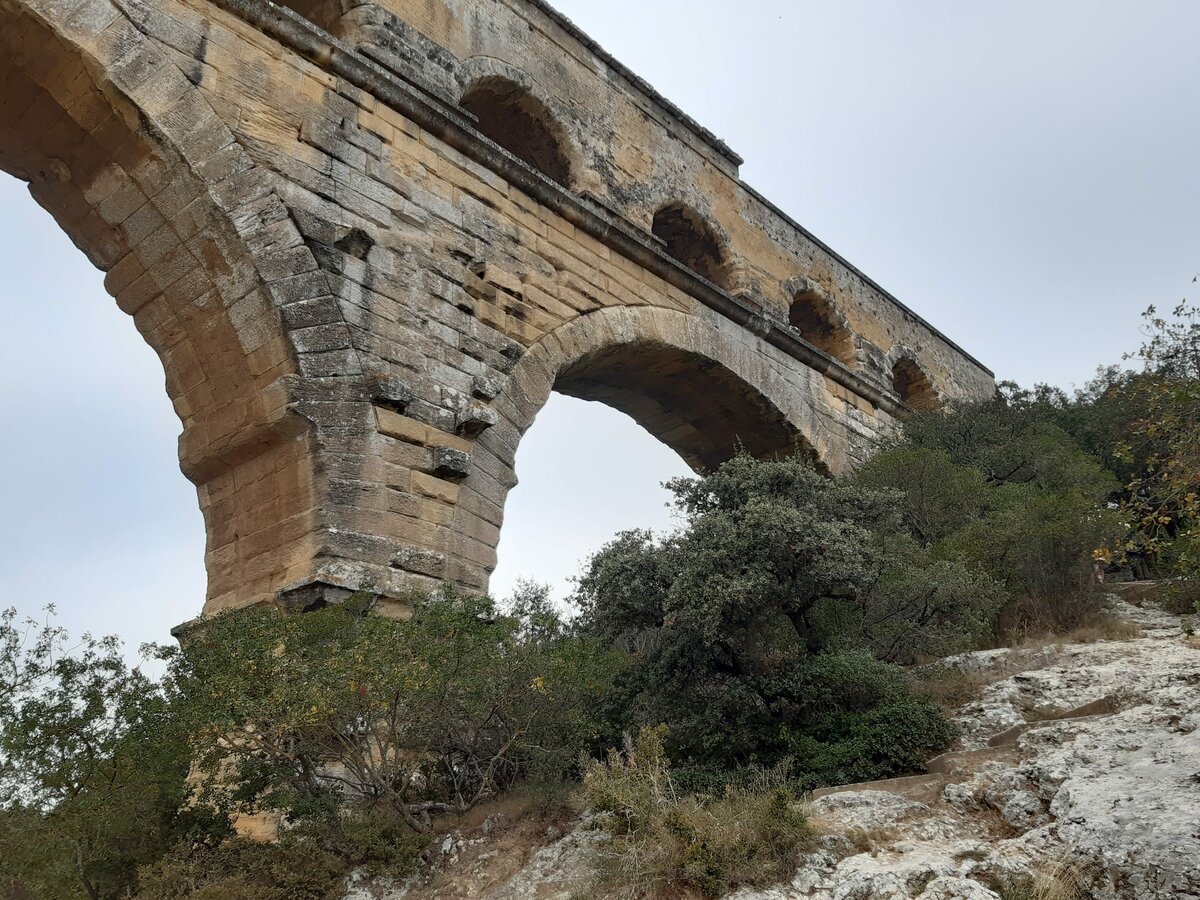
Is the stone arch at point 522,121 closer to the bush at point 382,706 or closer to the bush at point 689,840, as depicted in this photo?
the bush at point 382,706

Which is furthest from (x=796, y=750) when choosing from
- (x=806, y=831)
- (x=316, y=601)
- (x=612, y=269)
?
(x=612, y=269)

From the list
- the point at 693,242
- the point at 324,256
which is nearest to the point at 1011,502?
the point at 693,242

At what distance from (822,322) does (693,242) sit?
8.09 ft

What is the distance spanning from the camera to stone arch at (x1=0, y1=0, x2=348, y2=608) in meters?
5.19

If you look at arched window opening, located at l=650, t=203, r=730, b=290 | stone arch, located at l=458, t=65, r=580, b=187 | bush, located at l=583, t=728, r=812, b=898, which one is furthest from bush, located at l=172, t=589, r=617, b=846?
arched window opening, located at l=650, t=203, r=730, b=290

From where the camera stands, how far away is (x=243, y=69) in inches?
229

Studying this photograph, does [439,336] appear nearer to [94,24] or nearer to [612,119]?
[94,24]

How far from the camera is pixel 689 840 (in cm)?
371

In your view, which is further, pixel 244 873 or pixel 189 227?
pixel 189 227

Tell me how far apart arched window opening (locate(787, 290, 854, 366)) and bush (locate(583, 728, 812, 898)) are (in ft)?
27.6

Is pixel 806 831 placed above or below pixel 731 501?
below

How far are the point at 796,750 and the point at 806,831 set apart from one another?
4.67 feet

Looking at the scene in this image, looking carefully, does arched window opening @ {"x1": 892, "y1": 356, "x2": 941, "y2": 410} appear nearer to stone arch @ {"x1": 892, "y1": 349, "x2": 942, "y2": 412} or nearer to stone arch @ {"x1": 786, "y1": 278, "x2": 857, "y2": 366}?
stone arch @ {"x1": 892, "y1": 349, "x2": 942, "y2": 412}

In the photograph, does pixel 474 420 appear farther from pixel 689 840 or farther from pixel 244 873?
pixel 689 840
